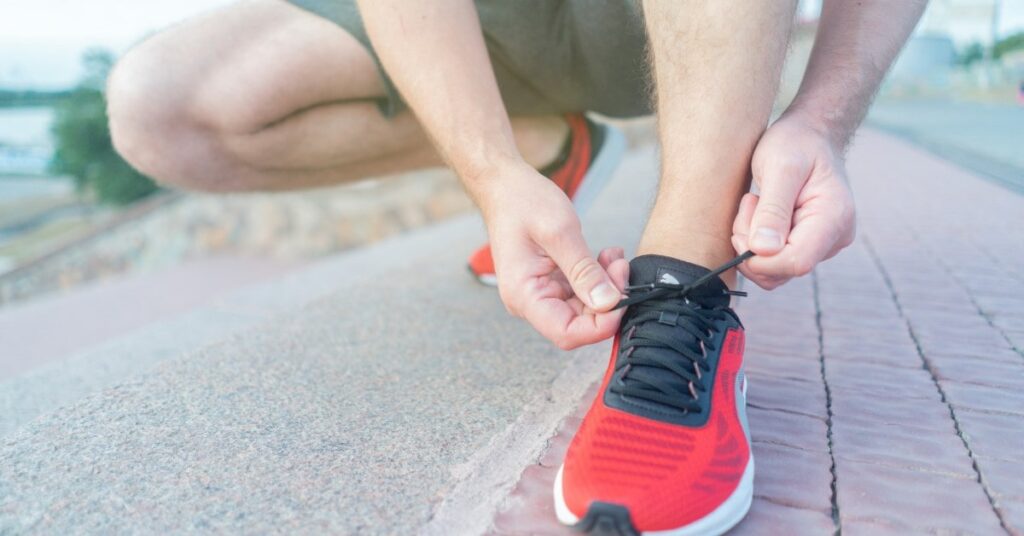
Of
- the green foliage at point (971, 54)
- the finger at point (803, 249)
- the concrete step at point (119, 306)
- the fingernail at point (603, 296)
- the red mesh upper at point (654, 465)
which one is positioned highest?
the finger at point (803, 249)

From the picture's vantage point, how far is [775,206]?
2.95 feet

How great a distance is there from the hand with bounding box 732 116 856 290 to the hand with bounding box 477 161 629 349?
186 mm

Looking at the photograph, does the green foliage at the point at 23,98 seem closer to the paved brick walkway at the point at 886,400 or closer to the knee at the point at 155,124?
the knee at the point at 155,124

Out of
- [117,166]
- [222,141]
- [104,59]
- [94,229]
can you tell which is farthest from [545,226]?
[104,59]

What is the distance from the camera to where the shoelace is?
2.89ft

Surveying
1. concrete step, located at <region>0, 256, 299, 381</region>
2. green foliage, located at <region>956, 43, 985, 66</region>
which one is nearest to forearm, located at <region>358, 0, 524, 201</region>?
concrete step, located at <region>0, 256, 299, 381</region>

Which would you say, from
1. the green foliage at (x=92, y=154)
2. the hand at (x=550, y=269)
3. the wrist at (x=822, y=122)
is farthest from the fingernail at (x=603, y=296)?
the green foliage at (x=92, y=154)

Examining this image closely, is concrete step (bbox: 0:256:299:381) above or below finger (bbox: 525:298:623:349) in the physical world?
below

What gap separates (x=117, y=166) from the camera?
19.3 meters

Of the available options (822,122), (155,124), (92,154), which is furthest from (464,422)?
(92,154)

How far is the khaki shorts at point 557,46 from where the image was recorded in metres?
1.46

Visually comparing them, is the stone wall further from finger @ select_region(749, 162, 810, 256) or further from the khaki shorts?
finger @ select_region(749, 162, 810, 256)

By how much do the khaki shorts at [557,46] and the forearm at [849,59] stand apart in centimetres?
34

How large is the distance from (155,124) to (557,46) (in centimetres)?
90
